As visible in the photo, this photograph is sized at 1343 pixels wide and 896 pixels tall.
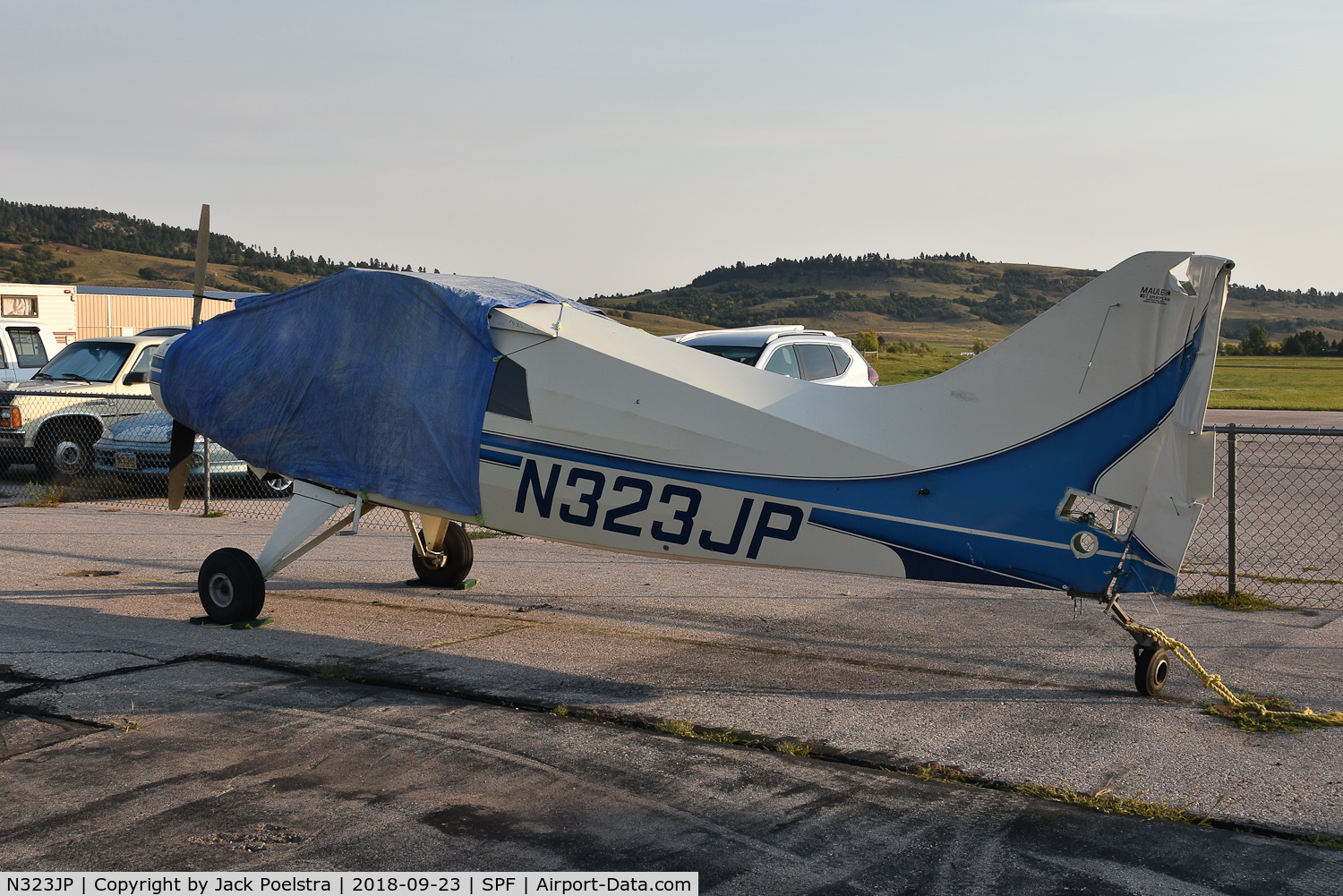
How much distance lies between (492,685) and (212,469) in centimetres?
1050

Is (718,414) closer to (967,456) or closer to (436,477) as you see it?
(967,456)

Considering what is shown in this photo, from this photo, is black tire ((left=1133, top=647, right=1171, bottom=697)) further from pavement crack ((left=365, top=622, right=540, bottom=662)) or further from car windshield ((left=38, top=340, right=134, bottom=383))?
car windshield ((left=38, top=340, right=134, bottom=383))

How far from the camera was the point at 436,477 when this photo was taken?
7.23m

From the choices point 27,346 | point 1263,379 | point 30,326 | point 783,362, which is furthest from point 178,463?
point 1263,379

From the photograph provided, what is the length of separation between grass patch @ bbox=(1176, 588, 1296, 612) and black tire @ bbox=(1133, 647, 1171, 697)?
2.96 meters

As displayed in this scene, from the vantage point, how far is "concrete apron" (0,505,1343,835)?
543cm

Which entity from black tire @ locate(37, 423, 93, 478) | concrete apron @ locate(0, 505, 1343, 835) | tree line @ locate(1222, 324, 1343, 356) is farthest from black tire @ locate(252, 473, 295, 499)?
tree line @ locate(1222, 324, 1343, 356)

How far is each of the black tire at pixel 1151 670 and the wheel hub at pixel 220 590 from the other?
6227mm

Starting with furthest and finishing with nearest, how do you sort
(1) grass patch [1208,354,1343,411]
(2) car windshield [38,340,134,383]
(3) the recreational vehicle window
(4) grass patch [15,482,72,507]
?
1. (1) grass patch [1208,354,1343,411]
2. (3) the recreational vehicle window
3. (2) car windshield [38,340,134,383]
4. (4) grass patch [15,482,72,507]

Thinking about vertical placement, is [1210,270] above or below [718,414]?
above

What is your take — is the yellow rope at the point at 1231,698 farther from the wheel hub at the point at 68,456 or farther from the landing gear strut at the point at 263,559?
the wheel hub at the point at 68,456

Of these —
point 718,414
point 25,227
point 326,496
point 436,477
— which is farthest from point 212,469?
point 25,227

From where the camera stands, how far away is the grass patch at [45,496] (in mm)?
14914

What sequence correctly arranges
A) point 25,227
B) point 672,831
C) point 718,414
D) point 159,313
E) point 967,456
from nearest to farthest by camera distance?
point 672,831 < point 967,456 < point 718,414 < point 159,313 < point 25,227
